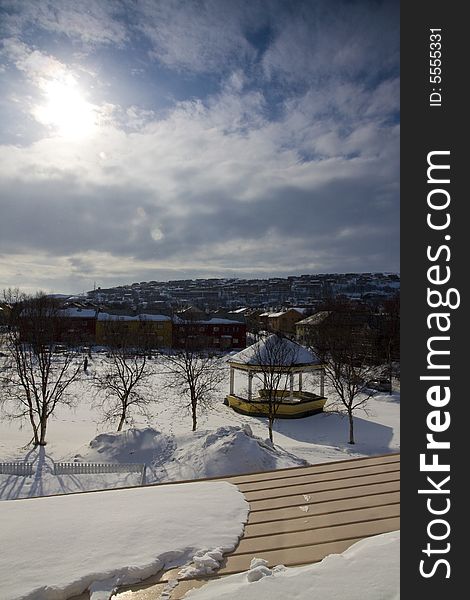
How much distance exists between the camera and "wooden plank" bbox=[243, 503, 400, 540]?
356 cm

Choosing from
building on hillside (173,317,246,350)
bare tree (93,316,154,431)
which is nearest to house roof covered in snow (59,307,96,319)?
bare tree (93,316,154,431)

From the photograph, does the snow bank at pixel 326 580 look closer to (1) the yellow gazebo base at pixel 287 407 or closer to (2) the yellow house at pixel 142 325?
(1) the yellow gazebo base at pixel 287 407

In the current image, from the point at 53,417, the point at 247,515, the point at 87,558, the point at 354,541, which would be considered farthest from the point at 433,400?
the point at 53,417

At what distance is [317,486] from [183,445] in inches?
333

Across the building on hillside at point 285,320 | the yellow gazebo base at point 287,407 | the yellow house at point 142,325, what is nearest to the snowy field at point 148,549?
the yellow gazebo base at point 287,407

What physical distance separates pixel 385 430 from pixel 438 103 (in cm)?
1600

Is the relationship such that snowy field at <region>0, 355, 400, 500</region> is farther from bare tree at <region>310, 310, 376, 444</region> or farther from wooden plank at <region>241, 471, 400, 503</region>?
wooden plank at <region>241, 471, 400, 503</region>

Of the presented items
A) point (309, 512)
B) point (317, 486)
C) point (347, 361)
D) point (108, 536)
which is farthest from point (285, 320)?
point (108, 536)

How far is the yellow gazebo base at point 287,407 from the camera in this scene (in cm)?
1844

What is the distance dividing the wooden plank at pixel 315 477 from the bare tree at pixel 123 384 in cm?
1329

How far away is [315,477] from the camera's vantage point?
4750mm

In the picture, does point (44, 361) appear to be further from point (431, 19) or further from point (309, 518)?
point (431, 19)

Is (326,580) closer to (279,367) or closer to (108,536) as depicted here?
(108,536)

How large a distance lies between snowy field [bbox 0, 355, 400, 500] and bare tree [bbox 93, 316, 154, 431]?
79cm
